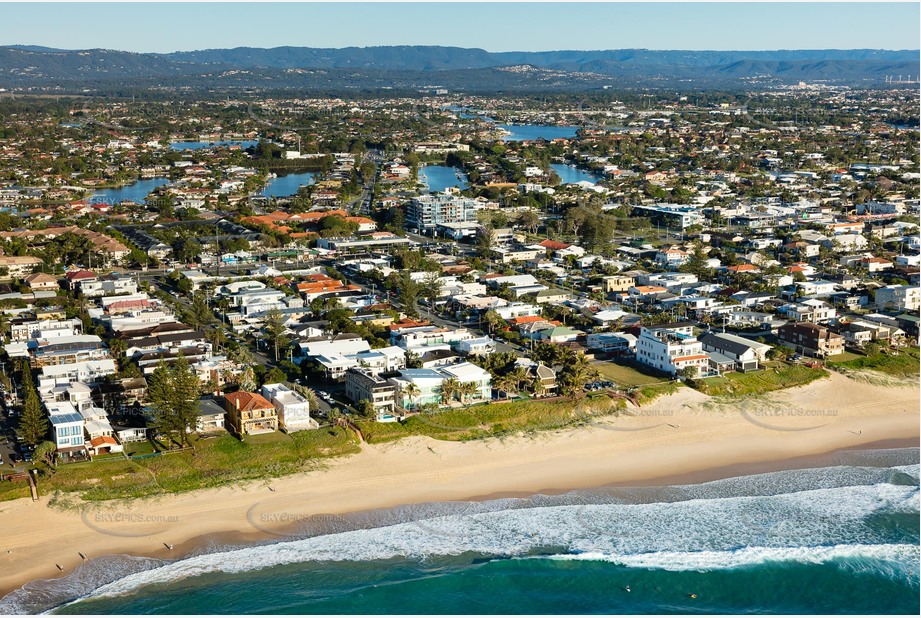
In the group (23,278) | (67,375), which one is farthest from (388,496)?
(23,278)

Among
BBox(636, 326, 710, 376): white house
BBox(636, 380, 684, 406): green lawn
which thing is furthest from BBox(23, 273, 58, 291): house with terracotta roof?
BBox(636, 380, 684, 406): green lawn

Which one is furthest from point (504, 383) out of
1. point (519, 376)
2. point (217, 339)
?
point (217, 339)

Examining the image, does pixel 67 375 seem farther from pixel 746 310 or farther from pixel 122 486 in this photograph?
pixel 746 310

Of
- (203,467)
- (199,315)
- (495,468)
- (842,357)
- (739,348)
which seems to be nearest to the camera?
(203,467)

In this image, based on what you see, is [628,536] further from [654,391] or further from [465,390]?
[654,391]

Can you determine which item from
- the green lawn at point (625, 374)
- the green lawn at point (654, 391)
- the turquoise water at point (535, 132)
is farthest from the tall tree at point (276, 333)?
the turquoise water at point (535, 132)

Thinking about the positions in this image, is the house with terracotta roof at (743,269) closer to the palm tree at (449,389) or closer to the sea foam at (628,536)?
the palm tree at (449,389)

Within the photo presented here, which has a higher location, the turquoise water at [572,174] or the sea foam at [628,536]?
the sea foam at [628,536]
